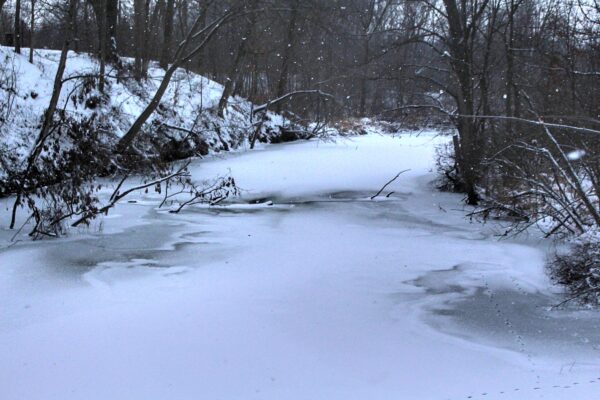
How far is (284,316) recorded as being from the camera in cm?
522

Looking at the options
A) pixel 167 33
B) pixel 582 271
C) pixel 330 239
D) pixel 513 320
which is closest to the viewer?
pixel 513 320

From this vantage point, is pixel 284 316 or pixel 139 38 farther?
pixel 139 38

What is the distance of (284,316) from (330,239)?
354 cm

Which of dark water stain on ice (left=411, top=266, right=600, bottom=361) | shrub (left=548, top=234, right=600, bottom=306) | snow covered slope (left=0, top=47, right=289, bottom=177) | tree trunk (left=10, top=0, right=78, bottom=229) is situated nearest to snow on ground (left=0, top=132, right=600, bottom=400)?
dark water stain on ice (left=411, top=266, right=600, bottom=361)

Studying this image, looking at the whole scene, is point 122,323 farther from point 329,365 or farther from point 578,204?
point 578,204

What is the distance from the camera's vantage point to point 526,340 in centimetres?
481

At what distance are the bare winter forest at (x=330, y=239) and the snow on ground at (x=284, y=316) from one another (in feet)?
0.09

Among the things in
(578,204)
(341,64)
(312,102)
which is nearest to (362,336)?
(578,204)

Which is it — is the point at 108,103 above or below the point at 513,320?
above

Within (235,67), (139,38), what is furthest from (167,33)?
(235,67)

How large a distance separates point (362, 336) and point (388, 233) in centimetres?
Answer: 463

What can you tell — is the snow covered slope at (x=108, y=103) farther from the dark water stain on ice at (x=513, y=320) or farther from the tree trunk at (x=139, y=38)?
the dark water stain on ice at (x=513, y=320)

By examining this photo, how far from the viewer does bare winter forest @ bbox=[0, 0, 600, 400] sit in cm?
418

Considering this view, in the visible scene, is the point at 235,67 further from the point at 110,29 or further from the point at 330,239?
the point at 330,239
